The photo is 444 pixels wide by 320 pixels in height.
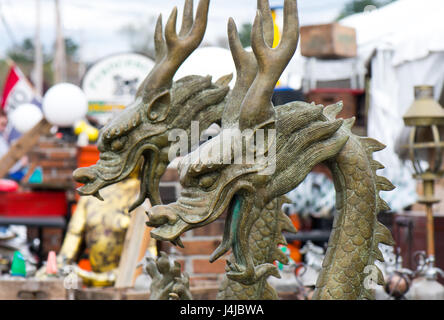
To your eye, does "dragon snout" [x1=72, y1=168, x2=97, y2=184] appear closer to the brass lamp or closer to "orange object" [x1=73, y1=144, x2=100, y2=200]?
the brass lamp

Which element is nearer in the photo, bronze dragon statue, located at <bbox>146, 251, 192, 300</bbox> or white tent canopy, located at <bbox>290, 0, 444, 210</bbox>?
bronze dragon statue, located at <bbox>146, 251, 192, 300</bbox>

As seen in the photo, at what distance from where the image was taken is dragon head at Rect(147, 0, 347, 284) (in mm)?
1603

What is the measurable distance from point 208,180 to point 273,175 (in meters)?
0.17

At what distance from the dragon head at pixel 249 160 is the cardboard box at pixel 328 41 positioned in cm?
333

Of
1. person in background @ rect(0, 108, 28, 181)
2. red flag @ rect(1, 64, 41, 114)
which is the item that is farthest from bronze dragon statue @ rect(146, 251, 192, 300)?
red flag @ rect(1, 64, 41, 114)

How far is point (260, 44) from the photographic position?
1668 millimetres

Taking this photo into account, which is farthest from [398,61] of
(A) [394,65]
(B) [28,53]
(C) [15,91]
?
(B) [28,53]

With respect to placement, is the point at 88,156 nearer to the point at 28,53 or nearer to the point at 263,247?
the point at 263,247

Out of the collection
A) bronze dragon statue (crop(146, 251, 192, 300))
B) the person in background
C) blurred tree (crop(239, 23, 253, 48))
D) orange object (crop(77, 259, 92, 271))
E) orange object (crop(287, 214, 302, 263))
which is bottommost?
orange object (crop(77, 259, 92, 271))

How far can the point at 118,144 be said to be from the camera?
2209mm

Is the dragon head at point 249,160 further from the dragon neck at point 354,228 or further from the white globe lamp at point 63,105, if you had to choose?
the white globe lamp at point 63,105

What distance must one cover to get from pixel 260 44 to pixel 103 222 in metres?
2.10

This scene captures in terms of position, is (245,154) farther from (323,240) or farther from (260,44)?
(323,240)
